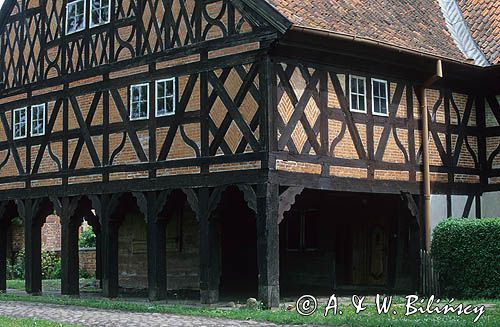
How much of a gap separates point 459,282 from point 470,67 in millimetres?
5476

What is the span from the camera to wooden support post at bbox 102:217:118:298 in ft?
74.3

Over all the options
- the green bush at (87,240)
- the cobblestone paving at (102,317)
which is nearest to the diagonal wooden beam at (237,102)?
the cobblestone paving at (102,317)

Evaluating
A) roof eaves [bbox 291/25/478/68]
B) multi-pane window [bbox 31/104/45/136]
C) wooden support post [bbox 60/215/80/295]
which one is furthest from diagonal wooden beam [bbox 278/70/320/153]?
multi-pane window [bbox 31/104/45/136]

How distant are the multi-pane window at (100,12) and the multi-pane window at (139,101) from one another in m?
2.29

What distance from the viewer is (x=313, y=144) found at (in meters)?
19.8

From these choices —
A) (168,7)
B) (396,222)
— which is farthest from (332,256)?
(168,7)

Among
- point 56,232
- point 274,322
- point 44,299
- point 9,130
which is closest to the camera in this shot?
point 274,322

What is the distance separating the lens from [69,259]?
78.3ft

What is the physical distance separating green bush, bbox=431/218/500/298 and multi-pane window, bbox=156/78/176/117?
692cm

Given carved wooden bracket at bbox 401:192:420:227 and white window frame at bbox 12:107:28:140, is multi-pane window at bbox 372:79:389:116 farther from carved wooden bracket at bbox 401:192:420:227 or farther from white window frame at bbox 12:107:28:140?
white window frame at bbox 12:107:28:140

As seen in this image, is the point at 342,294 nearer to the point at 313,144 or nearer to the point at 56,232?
the point at 313,144

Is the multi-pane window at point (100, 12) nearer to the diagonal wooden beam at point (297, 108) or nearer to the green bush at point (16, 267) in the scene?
the diagonal wooden beam at point (297, 108)

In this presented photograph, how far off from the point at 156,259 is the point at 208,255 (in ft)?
6.42

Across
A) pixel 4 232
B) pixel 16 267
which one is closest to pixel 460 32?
pixel 4 232
